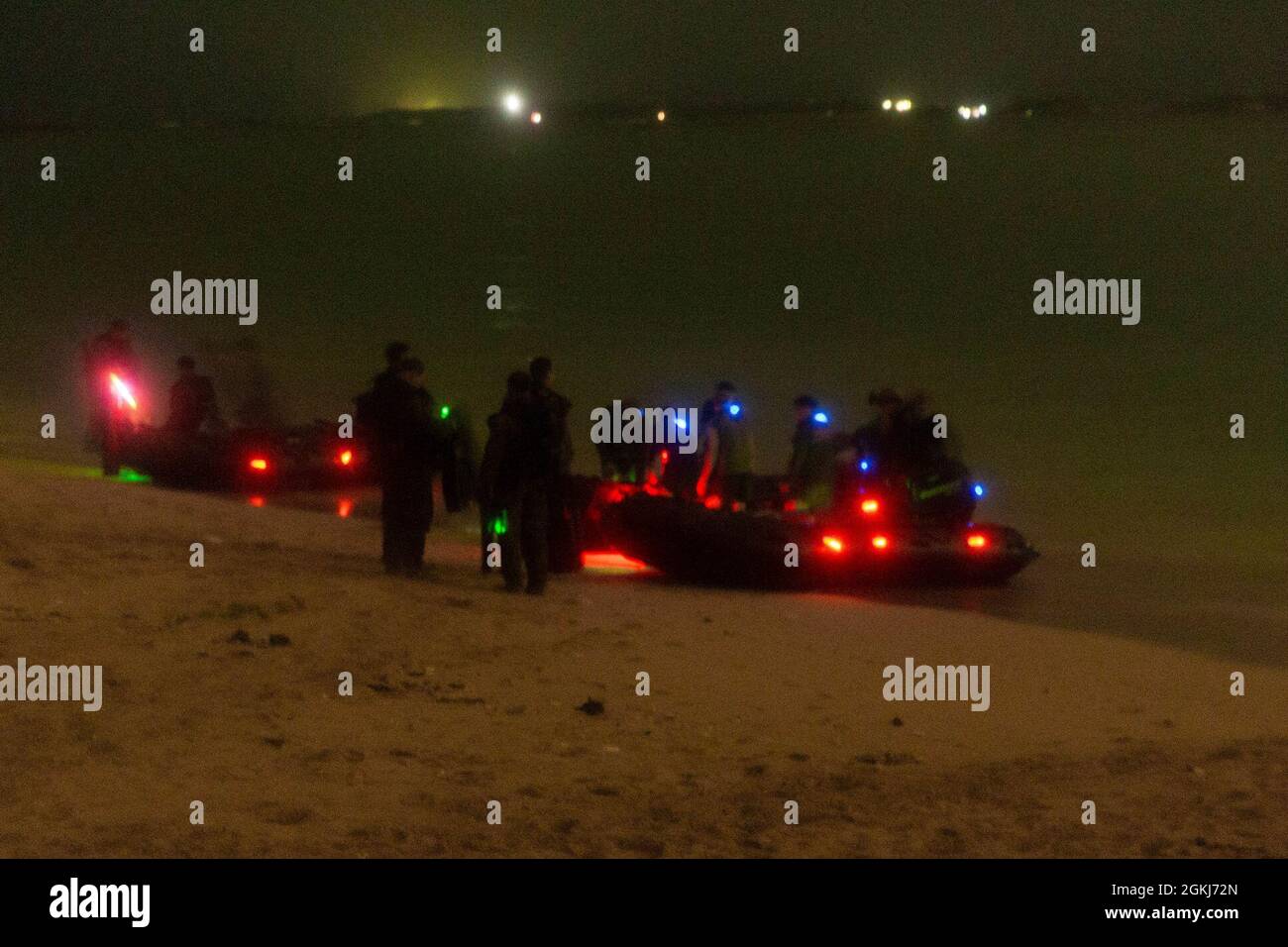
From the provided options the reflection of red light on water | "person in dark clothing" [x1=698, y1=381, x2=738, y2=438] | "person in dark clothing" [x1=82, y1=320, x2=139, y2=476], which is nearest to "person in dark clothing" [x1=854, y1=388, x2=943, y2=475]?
"person in dark clothing" [x1=698, y1=381, x2=738, y2=438]

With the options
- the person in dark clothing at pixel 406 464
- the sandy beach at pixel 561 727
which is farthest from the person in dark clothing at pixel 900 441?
the person in dark clothing at pixel 406 464

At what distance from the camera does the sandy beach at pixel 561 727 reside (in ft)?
22.6

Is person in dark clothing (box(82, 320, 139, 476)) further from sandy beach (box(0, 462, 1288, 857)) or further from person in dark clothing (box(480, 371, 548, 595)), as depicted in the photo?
person in dark clothing (box(480, 371, 548, 595))

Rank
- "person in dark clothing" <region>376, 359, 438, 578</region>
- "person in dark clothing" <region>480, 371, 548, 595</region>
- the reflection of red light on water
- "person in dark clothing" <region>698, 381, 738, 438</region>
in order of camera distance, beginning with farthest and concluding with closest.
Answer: the reflection of red light on water
"person in dark clothing" <region>698, 381, 738, 438</region>
"person in dark clothing" <region>376, 359, 438, 578</region>
"person in dark clothing" <region>480, 371, 548, 595</region>

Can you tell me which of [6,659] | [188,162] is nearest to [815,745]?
[6,659]

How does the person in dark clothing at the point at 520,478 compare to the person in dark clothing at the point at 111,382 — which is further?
the person in dark clothing at the point at 111,382

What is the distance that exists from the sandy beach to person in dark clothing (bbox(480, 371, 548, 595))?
0.36 meters

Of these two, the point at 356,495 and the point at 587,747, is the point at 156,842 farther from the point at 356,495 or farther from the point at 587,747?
the point at 356,495

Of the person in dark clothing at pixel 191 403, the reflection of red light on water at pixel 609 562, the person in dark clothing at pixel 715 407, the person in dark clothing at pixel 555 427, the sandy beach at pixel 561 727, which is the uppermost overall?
the person in dark clothing at pixel 191 403

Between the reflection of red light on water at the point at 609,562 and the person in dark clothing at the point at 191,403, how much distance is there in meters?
6.14

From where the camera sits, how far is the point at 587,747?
8328 mm

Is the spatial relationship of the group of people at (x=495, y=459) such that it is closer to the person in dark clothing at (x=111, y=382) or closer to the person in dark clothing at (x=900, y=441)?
the person in dark clothing at (x=900, y=441)

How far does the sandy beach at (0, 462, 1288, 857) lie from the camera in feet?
22.6

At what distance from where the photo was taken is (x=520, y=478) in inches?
497
